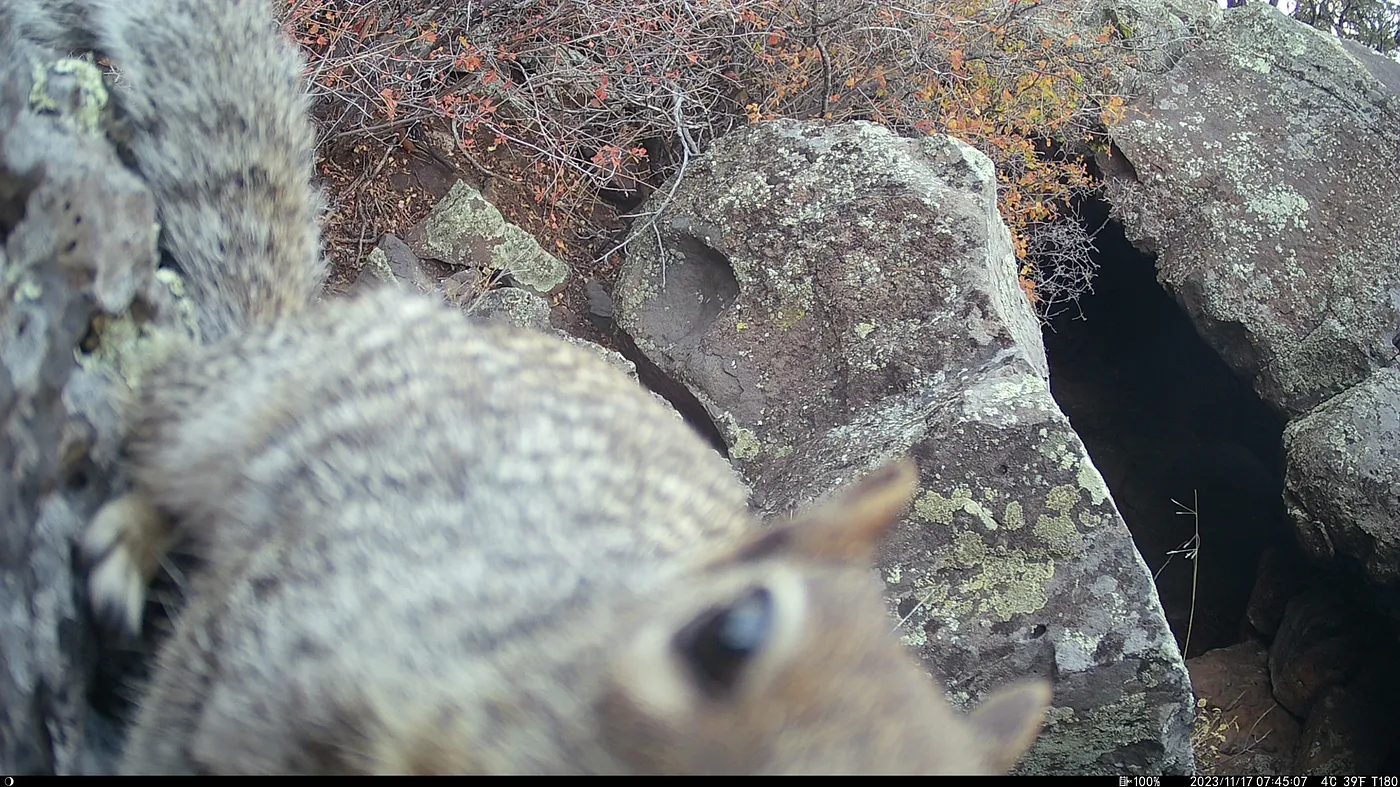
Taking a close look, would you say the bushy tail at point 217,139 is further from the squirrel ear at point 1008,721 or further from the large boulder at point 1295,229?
the large boulder at point 1295,229

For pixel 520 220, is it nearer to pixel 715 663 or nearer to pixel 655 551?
pixel 655 551

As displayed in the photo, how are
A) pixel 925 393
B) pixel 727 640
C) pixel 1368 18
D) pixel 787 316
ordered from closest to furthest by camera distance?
1. pixel 727 640
2. pixel 925 393
3. pixel 787 316
4. pixel 1368 18

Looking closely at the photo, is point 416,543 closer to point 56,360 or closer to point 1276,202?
point 56,360

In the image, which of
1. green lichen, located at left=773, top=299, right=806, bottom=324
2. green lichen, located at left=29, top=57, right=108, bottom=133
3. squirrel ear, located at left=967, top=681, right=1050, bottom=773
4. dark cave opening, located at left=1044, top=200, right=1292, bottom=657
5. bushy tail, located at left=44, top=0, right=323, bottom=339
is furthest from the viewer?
dark cave opening, located at left=1044, top=200, right=1292, bottom=657

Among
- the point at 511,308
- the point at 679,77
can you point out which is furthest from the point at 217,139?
the point at 679,77

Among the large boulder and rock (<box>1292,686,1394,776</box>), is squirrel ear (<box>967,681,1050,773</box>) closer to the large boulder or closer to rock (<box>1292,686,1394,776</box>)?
the large boulder

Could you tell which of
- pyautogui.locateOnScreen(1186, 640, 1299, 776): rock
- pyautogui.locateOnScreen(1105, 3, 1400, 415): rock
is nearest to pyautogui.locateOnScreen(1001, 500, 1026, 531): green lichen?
pyautogui.locateOnScreen(1186, 640, 1299, 776): rock
